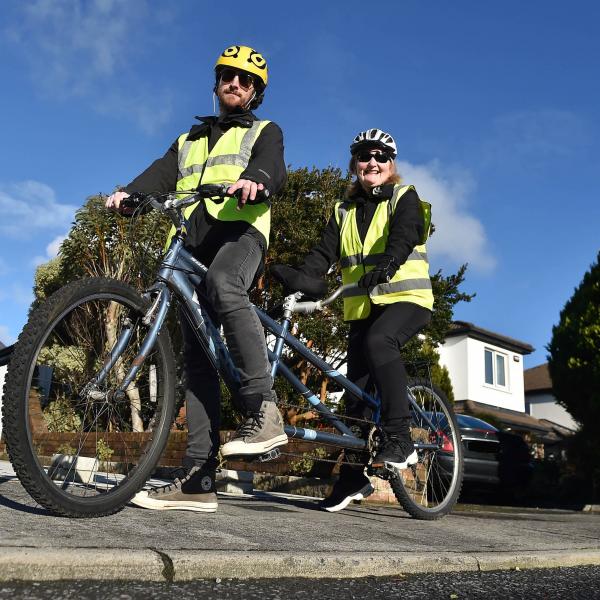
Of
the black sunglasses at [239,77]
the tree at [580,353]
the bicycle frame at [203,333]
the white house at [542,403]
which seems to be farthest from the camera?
the white house at [542,403]

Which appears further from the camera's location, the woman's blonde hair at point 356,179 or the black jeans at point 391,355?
the woman's blonde hair at point 356,179

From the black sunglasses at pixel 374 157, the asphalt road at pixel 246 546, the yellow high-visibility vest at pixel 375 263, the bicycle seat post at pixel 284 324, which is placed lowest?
the asphalt road at pixel 246 546

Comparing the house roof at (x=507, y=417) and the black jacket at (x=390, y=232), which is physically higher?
the house roof at (x=507, y=417)

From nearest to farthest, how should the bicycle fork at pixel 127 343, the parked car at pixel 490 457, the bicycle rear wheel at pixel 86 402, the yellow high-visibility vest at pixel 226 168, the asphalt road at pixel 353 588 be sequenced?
the asphalt road at pixel 353 588, the bicycle rear wheel at pixel 86 402, the bicycle fork at pixel 127 343, the yellow high-visibility vest at pixel 226 168, the parked car at pixel 490 457

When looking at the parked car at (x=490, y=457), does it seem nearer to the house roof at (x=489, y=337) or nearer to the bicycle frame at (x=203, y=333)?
the bicycle frame at (x=203, y=333)

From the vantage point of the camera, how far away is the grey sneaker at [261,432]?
3.25 m

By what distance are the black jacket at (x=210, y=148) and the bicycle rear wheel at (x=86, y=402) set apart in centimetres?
64

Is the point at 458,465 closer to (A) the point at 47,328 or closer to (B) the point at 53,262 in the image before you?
(A) the point at 47,328

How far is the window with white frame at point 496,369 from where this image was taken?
98.6 feet

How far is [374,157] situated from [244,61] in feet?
4.19

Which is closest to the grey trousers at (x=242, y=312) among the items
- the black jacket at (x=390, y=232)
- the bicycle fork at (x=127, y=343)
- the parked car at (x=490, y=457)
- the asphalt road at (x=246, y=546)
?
the bicycle fork at (x=127, y=343)

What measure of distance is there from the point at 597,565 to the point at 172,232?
2570mm

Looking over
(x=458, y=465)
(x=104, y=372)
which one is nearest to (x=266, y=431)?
(x=104, y=372)

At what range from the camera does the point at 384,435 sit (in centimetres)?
427
